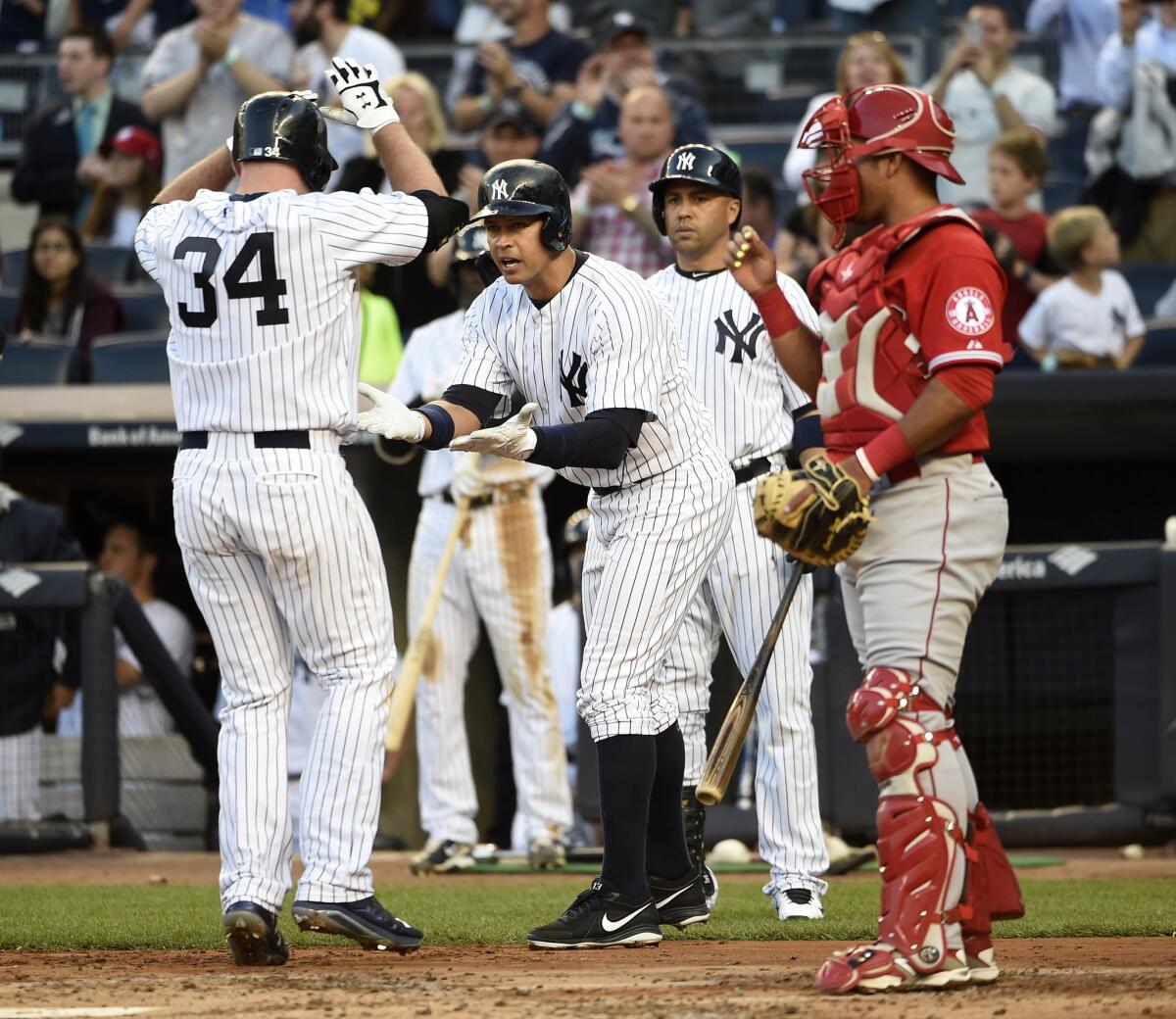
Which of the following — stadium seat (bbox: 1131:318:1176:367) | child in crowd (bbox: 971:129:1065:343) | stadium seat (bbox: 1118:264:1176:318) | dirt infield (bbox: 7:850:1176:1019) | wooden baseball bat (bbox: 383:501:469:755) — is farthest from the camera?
stadium seat (bbox: 1118:264:1176:318)

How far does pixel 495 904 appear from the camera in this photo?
5801 mm

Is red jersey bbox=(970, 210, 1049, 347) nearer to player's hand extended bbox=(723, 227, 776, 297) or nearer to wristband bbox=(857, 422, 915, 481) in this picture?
player's hand extended bbox=(723, 227, 776, 297)

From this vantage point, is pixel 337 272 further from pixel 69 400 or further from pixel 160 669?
pixel 69 400

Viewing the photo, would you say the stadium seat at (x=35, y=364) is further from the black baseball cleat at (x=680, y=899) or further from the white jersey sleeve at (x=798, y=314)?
the black baseball cleat at (x=680, y=899)

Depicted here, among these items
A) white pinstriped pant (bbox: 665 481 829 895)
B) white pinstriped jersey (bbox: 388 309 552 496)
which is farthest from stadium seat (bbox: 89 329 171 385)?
white pinstriped pant (bbox: 665 481 829 895)

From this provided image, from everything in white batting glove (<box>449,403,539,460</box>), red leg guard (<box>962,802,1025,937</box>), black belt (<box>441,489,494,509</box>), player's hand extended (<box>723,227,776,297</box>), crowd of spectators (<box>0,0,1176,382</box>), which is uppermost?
crowd of spectators (<box>0,0,1176,382</box>)

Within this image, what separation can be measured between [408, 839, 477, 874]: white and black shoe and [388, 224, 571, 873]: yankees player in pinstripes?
5 cm

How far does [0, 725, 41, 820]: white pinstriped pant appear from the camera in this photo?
761cm

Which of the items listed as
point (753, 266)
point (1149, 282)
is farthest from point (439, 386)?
point (1149, 282)

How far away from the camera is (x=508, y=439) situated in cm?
425

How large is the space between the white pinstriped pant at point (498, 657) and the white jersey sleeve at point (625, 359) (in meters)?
2.81

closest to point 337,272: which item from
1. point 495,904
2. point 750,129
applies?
point 495,904

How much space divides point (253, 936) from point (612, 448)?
4.40ft

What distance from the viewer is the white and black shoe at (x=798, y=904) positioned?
526cm
